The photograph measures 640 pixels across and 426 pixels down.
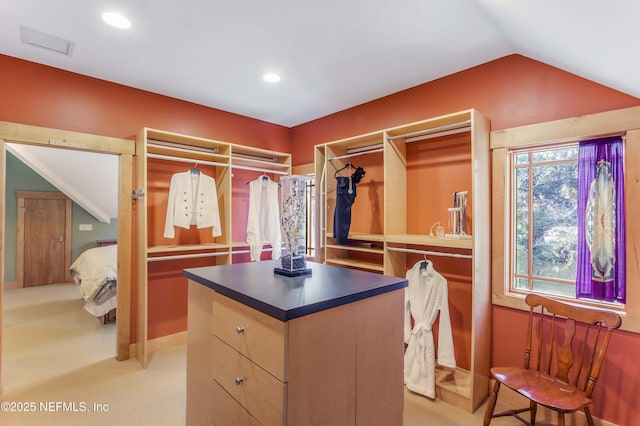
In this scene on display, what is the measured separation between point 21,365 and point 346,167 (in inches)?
149

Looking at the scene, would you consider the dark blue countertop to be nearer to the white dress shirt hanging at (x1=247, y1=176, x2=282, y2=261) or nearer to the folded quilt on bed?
the white dress shirt hanging at (x1=247, y1=176, x2=282, y2=261)

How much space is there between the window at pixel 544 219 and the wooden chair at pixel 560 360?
0.27 metres

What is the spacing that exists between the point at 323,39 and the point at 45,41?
6.93 feet

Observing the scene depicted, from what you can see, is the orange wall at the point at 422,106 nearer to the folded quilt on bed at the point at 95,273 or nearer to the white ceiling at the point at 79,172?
the folded quilt on bed at the point at 95,273

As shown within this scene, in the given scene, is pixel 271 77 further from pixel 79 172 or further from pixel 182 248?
pixel 79 172

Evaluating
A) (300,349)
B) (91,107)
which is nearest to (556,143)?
(300,349)

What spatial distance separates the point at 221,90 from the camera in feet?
10.7

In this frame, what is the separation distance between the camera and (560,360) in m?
2.00

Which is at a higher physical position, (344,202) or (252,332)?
(344,202)

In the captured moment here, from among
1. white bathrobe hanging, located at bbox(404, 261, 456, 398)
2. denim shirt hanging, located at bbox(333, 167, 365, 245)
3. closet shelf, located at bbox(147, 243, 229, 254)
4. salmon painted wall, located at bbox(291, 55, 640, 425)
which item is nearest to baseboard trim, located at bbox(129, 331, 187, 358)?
closet shelf, located at bbox(147, 243, 229, 254)

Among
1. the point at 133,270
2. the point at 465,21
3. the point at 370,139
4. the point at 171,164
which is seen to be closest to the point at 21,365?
the point at 133,270

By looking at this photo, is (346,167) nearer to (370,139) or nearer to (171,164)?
(370,139)

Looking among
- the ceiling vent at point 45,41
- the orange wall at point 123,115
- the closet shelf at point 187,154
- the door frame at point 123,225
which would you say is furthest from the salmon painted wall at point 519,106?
the ceiling vent at point 45,41

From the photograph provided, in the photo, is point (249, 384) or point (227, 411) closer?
point (249, 384)
